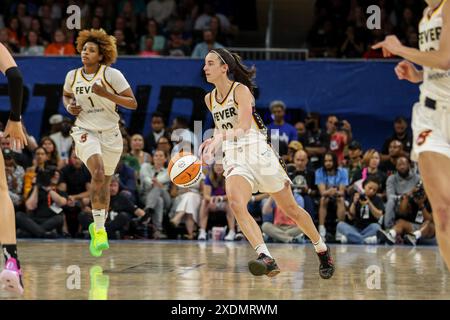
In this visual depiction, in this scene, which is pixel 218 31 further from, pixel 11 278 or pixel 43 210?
pixel 11 278

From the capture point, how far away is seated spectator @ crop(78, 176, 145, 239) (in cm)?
1293

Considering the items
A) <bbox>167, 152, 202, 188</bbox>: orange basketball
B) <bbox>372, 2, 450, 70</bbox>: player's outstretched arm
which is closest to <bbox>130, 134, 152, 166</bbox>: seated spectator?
<bbox>167, 152, 202, 188</bbox>: orange basketball

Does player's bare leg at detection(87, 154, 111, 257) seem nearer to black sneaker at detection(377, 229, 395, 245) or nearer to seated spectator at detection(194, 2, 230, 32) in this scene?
black sneaker at detection(377, 229, 395, 245)

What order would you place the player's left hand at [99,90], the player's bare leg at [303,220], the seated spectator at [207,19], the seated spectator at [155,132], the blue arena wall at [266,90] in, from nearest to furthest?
the player's bare leg at [303,220], the player's left hand at [99,90], the seated spectator at [155,132], the blue arena wall at [266,90], the seated spectator at [207,19]

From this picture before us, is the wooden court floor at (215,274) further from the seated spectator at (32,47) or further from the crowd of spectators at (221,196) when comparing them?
the seated spectator at (32,47)

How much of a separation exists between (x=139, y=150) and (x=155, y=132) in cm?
61

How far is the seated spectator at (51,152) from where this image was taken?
13523mm

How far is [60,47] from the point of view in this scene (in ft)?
51.6

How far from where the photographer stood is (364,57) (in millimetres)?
15742

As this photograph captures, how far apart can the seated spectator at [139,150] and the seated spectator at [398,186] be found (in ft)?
13.1

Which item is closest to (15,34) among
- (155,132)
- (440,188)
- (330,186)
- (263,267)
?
(155,132)

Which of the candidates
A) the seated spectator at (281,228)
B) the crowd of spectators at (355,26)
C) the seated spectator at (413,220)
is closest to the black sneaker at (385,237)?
the seated spectator at (413,220)

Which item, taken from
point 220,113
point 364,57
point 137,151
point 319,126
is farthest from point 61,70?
point 220,113
